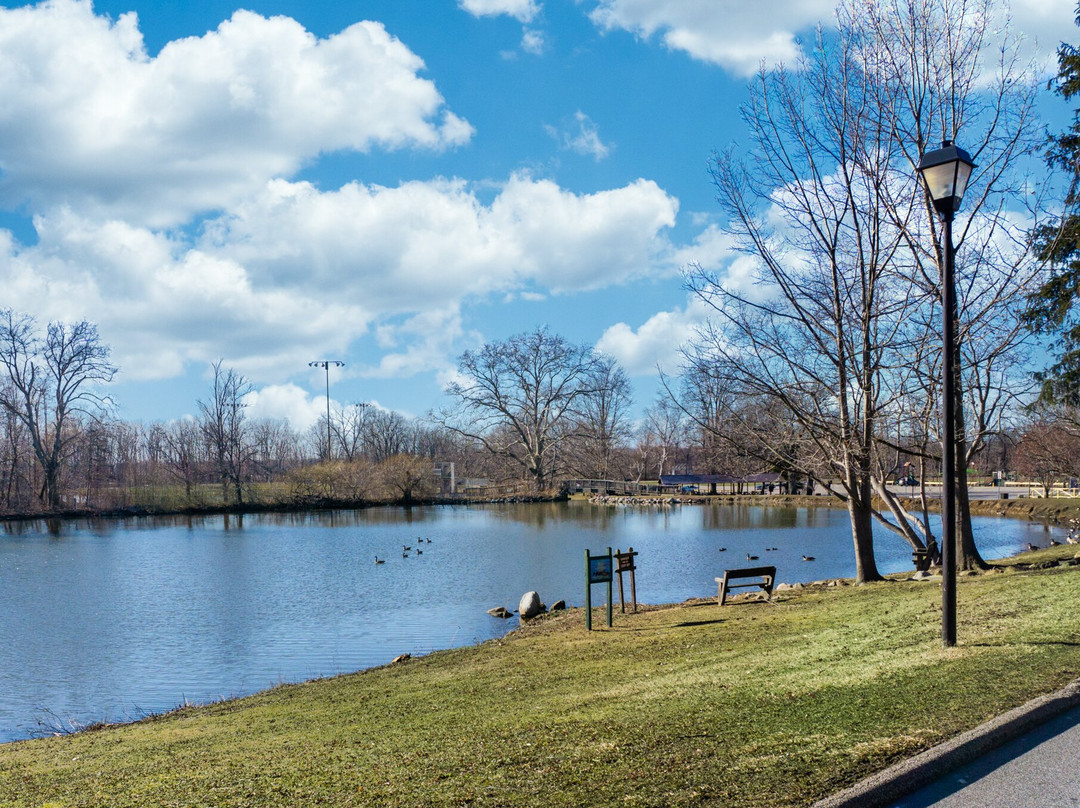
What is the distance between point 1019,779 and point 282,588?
2172 cm

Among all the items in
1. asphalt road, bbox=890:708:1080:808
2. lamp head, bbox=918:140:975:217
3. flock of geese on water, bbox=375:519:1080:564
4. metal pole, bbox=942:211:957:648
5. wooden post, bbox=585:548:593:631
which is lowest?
flock of geese on water, bbox=375:519:1080:564

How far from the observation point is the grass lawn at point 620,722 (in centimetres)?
520

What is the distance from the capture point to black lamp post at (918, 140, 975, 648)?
801cm

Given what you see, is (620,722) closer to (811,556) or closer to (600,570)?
(600,570)

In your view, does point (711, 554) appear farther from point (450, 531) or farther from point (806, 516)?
point (806, 516)

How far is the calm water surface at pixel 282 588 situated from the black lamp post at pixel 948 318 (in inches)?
393

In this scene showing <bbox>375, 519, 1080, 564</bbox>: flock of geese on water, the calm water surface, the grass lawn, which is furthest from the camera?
<bbox>375, 519, 1080, 564</bbox>: flock of geese on water

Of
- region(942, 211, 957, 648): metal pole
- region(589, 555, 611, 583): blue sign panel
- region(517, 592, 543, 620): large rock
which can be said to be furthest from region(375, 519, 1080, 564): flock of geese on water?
region(942, 211, 957, 648): metal pole

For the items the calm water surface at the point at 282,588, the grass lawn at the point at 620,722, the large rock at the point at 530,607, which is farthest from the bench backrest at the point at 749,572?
the calm water surface at the point at 282,588

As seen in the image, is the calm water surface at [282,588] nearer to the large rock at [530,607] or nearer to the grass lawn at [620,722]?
the large rock at [530,607]

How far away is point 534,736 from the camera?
6.46 meters

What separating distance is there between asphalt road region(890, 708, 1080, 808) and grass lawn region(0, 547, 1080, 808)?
1.01 feet

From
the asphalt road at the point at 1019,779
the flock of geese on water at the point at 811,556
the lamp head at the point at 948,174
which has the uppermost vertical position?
the lamp head at the point at 948,174

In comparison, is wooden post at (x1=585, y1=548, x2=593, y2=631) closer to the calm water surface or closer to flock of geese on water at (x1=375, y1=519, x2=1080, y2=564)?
the calm water surface
